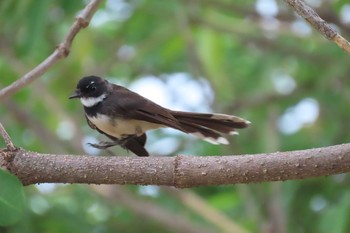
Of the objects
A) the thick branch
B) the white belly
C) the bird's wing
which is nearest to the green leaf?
the thick branch

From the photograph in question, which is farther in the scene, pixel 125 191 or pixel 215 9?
pixel 215 9

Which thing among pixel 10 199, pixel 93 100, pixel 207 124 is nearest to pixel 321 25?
pixel 10 199

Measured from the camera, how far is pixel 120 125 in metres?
4.24

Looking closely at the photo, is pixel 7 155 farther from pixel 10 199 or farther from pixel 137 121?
pixel 137 121

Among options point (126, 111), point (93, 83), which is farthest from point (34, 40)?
point (126, 111)

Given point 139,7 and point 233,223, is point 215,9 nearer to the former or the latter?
point 139,7

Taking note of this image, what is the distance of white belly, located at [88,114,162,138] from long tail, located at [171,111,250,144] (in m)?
0.14

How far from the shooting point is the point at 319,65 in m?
6.32

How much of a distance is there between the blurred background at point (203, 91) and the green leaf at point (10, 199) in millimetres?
2271

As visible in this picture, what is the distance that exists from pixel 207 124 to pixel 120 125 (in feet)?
1.44

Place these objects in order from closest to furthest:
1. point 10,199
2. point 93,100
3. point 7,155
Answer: point 10,199 < point 7,155 < point 93,100

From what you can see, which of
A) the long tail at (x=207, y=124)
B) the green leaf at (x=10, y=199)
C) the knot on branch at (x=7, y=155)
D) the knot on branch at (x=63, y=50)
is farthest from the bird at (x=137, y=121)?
the green leaf at (x=10, y=199)

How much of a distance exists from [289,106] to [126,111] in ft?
7.93

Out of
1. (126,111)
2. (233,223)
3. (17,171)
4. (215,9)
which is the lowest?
(17,171)
